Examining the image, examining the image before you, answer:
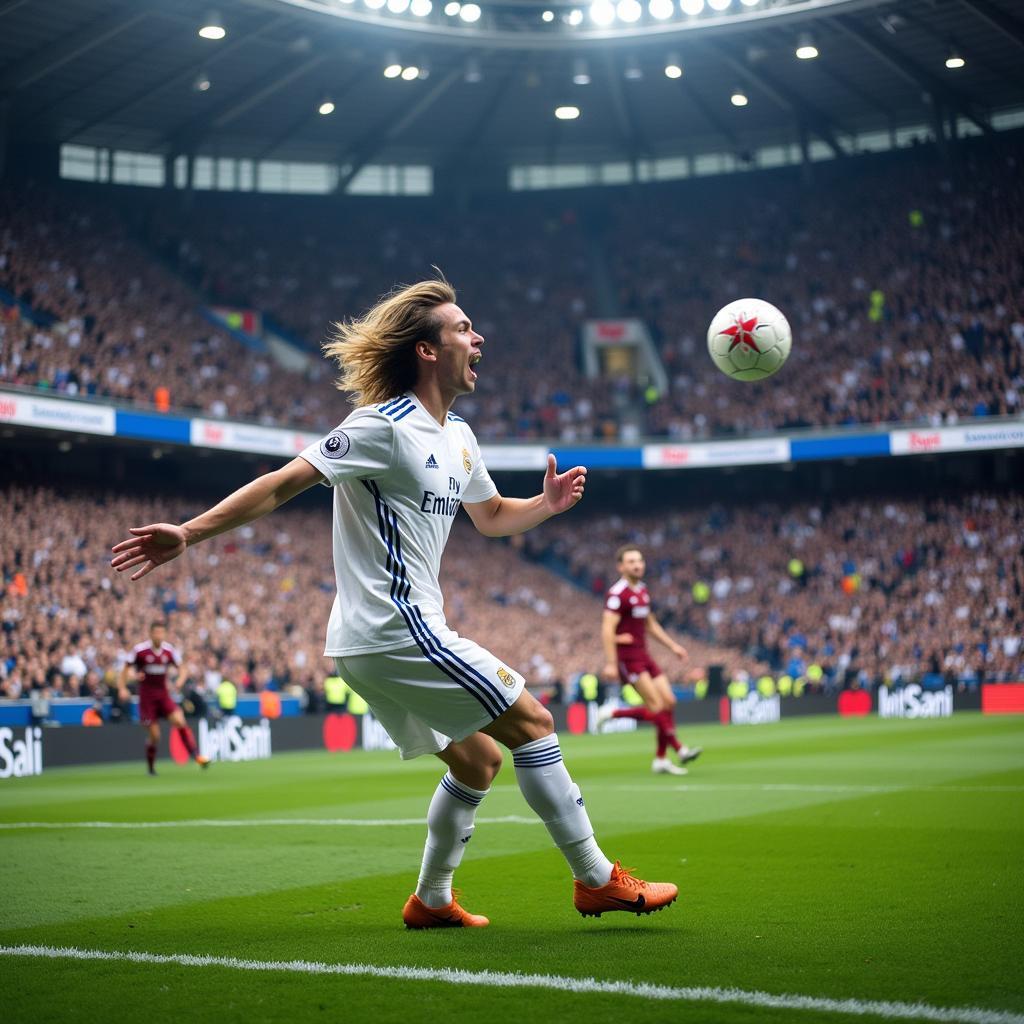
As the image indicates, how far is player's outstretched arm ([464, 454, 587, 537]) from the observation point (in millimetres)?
6335

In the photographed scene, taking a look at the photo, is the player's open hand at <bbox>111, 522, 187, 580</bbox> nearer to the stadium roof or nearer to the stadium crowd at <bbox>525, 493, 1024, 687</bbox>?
the stadium roof

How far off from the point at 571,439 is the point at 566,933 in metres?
38.9

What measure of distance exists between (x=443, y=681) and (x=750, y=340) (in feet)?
22.2

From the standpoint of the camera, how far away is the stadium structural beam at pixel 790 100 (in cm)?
3988

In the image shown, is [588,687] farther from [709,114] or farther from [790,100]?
[709,114]

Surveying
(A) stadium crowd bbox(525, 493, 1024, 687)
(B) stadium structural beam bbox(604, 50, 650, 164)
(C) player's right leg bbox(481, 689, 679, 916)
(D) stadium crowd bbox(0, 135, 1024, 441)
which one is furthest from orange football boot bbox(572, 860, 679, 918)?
(B) stadium structural beam bbox(604, 50, 650, 164)

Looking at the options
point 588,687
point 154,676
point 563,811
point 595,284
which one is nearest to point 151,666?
point 154,676

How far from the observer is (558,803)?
5711 millimetres

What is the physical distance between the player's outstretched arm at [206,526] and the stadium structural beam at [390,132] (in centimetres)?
3727

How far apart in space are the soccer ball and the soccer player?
5.54 metres

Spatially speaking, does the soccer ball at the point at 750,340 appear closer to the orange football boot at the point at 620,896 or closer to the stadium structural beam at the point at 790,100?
the orange football boot at the point at 620,896

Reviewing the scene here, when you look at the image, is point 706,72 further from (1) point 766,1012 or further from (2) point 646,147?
(1) point 766,1012

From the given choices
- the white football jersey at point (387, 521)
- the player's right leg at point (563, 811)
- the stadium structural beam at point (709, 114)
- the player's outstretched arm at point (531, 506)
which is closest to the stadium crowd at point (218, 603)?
the stadium structural beam at point (709, 114)

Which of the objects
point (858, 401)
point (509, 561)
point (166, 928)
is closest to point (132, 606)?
point (509, 561)
